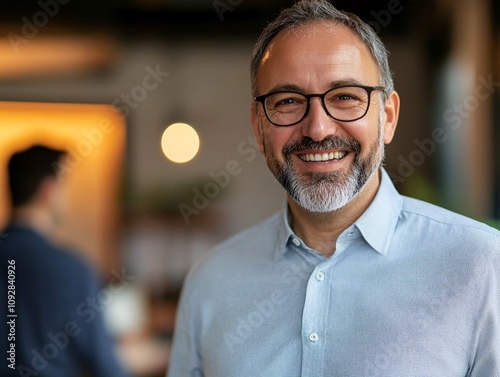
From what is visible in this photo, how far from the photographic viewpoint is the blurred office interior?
373cm

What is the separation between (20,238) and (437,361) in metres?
2.13

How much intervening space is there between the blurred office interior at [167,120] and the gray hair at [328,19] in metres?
2.33

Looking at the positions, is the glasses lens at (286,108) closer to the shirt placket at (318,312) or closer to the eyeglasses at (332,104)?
the eyeglasses at (332,104)

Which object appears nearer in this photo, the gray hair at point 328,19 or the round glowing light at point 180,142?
the gray hair at point 328,19

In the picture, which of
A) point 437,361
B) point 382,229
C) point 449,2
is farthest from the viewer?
point 449,2

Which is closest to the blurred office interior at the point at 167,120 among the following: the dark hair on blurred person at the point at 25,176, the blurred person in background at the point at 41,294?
the blurred person in background at the point at 41,294

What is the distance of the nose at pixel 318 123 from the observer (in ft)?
4.27

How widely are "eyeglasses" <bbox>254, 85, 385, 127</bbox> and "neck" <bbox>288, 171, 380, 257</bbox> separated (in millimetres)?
177

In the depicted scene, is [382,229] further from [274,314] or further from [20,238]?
[20,238]

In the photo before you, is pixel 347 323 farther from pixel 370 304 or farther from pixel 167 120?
pixel 167 120

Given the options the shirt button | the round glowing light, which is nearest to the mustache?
the shirt button

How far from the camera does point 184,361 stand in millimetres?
1554

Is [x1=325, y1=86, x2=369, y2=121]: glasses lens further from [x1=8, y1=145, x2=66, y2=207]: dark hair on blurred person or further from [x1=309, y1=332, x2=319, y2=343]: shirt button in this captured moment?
[x1=8, y1=145, x2=66, y2=207]: dark hair on blurred person

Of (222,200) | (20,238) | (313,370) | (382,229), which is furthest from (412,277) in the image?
(222,200)
